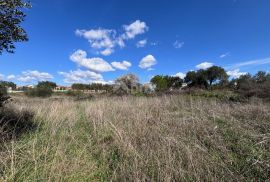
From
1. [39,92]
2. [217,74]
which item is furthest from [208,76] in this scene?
[39,92]

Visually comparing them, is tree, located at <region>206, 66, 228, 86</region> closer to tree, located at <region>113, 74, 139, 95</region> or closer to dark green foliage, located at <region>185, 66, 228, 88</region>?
dark green foliage, located at <region>185, 66, 228, 88</region>

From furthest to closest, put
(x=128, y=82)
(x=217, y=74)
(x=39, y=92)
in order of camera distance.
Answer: (x=217, y=74) → (x=128, y=82) → (x=39, y=92)

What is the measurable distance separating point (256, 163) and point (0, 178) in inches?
118

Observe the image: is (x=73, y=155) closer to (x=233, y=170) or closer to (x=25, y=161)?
(x=25, y=161)

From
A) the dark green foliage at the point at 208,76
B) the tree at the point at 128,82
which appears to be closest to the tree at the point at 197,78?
the dark green foliage at the point at 208,76

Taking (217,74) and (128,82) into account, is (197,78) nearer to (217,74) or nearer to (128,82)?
(217,74)

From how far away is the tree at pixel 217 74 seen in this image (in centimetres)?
4500

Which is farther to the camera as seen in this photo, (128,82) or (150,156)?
(128,82)

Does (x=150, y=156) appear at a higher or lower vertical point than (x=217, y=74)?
lower

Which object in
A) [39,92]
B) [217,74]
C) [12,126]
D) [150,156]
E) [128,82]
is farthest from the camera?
[217,74]

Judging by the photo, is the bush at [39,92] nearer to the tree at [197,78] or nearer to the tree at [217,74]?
the tree at [197,78]

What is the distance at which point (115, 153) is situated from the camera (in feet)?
9.86

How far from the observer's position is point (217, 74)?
149 ft

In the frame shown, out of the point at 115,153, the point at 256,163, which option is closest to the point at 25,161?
the point at 115,153
